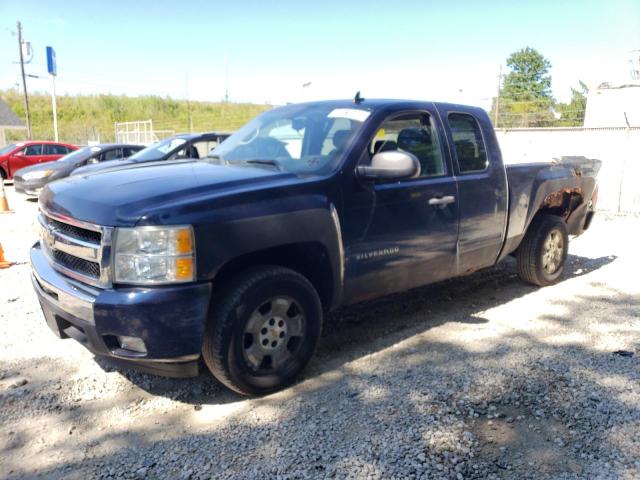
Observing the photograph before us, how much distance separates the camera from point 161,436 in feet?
9.91

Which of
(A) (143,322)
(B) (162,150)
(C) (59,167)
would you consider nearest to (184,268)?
(A) (143,322)

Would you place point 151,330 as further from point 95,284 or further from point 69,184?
point 69,184

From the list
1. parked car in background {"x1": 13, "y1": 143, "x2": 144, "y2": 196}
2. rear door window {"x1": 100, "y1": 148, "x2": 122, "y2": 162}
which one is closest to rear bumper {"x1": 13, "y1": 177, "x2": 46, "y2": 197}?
parked car in background {"x1": 13, "y1": 143, "x2": 144, "y2": 196}

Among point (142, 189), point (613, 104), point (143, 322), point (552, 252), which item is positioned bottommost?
point (552, 252)

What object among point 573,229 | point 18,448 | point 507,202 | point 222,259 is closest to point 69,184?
point 222,259

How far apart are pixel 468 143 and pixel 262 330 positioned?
101 inches

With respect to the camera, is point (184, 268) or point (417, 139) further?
point (417, 139)

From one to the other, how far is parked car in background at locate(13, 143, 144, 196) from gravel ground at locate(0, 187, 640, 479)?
8.62 m

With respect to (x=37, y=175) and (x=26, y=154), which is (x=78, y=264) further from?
(x=26, y=154)

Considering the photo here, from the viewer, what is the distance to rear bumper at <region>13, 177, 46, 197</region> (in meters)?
12.4

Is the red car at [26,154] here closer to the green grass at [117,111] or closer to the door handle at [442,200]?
the door handle at [442,200]

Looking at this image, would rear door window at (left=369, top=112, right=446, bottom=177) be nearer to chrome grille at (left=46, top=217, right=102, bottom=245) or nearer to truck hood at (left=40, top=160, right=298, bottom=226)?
truck hood at (left=40, top=160, right=298, bottom=226)

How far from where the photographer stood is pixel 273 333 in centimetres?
339

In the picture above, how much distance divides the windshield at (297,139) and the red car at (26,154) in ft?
54.4
